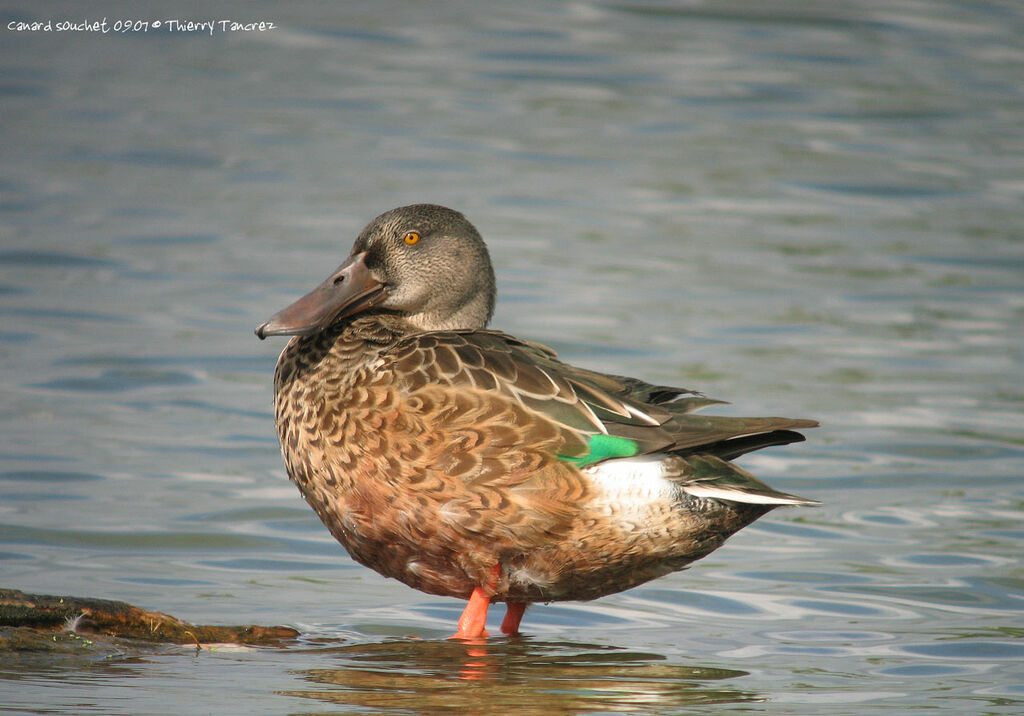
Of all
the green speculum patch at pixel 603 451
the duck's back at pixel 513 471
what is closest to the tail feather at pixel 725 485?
the duck's back at pixel 513 471

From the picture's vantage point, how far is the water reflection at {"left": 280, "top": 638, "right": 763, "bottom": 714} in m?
4.50

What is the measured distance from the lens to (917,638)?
5812 millimetres

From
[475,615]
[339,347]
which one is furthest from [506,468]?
[339,347]

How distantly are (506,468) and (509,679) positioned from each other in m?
0.72

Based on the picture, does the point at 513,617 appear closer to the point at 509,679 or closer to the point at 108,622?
the point at 509,679

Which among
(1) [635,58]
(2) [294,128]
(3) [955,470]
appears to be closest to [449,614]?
(3) [955,470]

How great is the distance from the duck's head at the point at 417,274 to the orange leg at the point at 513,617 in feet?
3.85

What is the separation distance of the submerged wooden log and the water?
0.42 ft

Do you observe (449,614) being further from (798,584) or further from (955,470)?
(955,470)

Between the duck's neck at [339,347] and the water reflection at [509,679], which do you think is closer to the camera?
the water reflection at [509,679]

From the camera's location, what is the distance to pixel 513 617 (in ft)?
18.9

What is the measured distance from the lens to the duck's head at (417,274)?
19.4 ft

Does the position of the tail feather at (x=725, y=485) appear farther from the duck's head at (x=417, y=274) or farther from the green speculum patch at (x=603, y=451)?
the duck's head at (x=417, y=274)

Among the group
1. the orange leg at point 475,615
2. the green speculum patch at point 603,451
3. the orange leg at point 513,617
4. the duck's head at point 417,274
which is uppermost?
the duck's head at point 417,274
